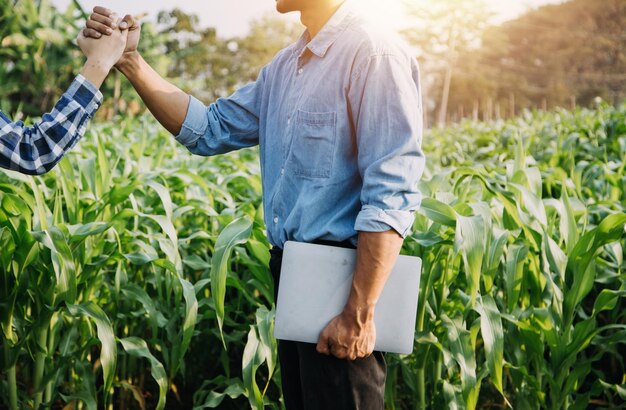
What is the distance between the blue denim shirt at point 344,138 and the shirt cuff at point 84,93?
368 millimetres

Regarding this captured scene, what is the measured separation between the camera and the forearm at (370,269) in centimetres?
115

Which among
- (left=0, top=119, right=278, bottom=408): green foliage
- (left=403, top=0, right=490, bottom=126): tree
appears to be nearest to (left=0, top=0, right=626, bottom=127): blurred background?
(left=403, top=0, right=490, bottom=126): tree

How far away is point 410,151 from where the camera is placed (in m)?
1.17

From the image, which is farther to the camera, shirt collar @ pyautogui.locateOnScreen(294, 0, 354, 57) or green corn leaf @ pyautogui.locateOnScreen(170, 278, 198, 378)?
green corn leaf @ pyautogui.locateOnScreen(170, 278, 198, 378)

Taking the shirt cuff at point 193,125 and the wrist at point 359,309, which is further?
the shirt cuff at point 193,125

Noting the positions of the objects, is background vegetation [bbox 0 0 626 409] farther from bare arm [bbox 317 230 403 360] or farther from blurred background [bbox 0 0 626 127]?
blurred background [bbox 0 0 626 127]

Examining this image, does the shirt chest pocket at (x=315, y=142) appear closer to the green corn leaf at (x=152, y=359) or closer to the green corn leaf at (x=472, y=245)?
the green corn leaf at (x=472, y=245)

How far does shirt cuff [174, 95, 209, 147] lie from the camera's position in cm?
151

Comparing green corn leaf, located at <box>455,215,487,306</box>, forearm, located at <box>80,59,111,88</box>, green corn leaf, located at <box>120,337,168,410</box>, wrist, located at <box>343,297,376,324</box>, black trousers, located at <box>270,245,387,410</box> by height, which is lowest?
green corn leaf, located at <box>120,337,168,410</box>

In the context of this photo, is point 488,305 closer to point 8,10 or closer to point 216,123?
point 216,123

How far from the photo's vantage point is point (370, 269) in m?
1.16

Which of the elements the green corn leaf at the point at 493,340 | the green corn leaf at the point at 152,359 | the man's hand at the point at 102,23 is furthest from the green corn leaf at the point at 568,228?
the man's hand at the point at 102,23

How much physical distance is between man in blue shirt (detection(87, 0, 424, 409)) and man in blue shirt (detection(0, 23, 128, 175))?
0.18 m

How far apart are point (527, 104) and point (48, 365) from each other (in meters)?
42.2
